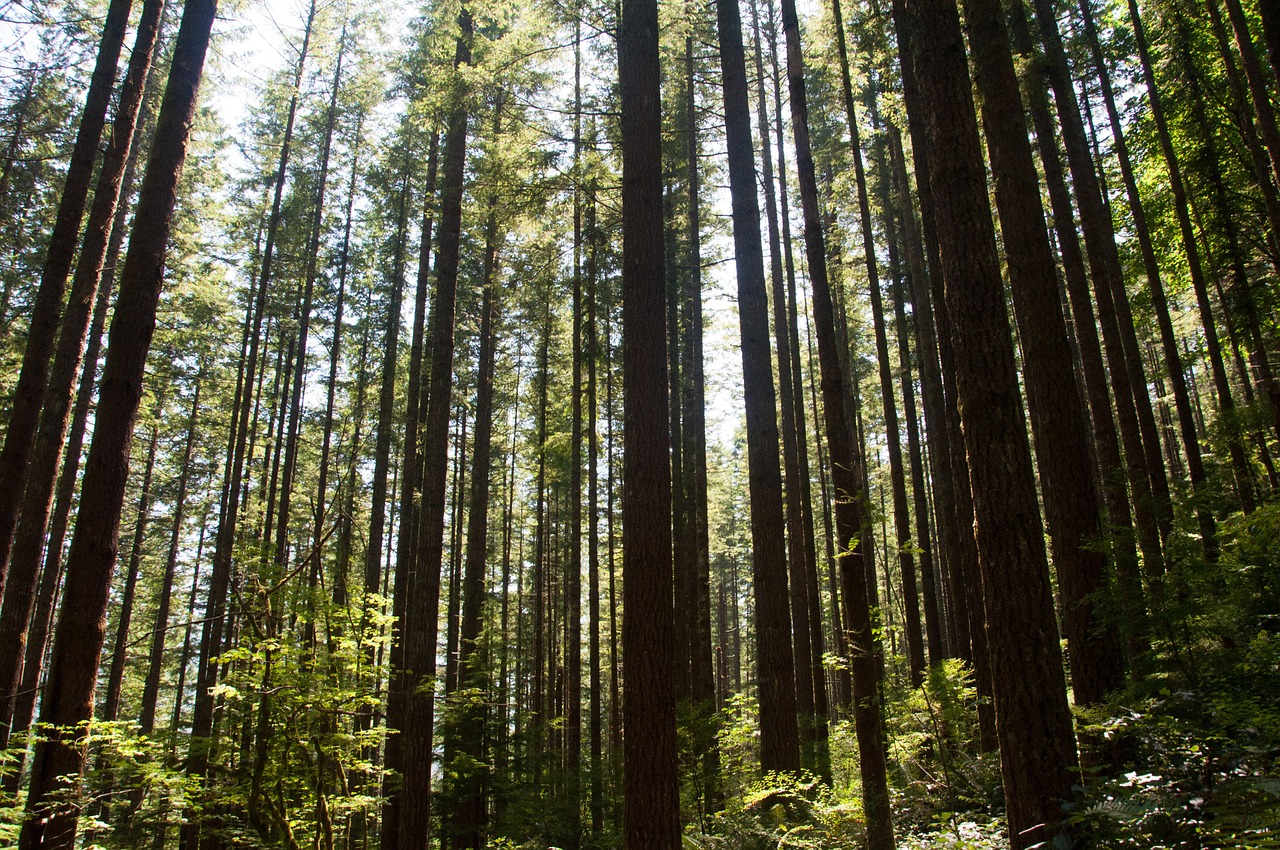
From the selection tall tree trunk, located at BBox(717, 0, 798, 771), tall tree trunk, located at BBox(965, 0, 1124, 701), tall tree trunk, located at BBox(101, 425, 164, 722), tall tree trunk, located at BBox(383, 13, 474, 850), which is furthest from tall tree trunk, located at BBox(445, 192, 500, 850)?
tall tree trunk, located at BBox(101, 425, 164, 722)

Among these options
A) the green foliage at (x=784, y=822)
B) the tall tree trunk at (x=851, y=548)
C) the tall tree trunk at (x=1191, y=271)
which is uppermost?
the tall tree trunk at (x=1191, y=271)

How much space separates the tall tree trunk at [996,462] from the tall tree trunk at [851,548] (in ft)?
6.32

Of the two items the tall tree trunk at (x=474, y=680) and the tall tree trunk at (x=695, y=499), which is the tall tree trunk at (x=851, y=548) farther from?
the tall tree trunk at (x=474, y=680)

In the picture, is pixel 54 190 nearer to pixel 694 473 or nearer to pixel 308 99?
pixel 308 99

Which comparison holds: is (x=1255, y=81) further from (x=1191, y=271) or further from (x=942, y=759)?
(x=942, y=759)

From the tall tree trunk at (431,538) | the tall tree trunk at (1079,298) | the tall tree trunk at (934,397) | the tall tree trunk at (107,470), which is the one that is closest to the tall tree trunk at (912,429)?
the tall tree trunk at (934,397)

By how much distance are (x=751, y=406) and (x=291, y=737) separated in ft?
20.8

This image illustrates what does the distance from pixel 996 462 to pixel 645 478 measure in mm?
2841

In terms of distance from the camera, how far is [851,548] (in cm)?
636

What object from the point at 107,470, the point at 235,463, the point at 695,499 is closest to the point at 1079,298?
the point at 695,499

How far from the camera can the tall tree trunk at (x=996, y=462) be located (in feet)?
13.0

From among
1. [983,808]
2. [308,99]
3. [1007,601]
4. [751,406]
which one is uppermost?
[308,99]

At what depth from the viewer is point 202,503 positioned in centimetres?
2503

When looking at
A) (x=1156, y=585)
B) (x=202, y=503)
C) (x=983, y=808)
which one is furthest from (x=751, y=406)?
(x=202, y=503)
